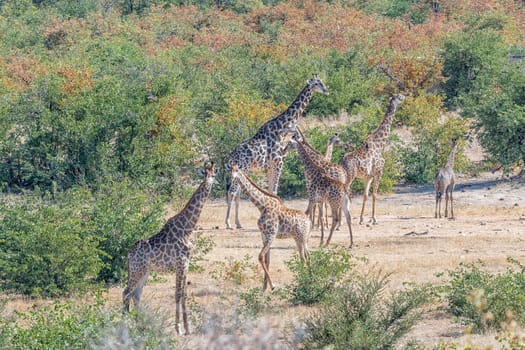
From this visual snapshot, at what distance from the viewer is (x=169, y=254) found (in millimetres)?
11242

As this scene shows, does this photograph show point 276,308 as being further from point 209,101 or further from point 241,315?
point 209,101

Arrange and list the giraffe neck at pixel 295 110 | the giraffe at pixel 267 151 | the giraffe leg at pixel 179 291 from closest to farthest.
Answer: the giraffe leg at pixel 179 291 < the giraffe at pixel 267 151 < the giraffe neck at pixel 295 110

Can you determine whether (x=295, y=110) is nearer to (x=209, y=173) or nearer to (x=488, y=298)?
(x=209, y=173)

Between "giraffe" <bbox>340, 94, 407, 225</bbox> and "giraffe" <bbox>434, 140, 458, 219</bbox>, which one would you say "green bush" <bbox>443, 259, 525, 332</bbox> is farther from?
"giraffe" <bbox>434, 140, 458, 219</bbox>

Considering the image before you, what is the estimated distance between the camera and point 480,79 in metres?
28.7

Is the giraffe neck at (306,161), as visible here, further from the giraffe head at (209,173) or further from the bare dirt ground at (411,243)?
the giraffe head at (209,173)

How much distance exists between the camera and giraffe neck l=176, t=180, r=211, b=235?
11.4 meters

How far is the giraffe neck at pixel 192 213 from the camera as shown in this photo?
37.4 ft

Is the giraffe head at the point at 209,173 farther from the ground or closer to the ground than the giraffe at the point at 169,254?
farther from the ground

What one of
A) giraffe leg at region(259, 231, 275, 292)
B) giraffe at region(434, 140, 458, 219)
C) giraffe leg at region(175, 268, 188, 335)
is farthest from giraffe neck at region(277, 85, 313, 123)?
giraffe leg at region(175, 268, 188, 335)

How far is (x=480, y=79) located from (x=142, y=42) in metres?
18.3

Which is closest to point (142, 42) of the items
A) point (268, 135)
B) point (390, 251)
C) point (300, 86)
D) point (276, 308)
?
point (300, 86)

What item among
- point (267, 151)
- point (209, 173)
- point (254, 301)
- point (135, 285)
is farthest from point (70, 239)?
point (267, 151)

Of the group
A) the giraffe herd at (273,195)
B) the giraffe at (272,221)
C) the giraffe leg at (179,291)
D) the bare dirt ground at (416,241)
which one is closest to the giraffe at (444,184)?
the giraffe herd at (273,195)
